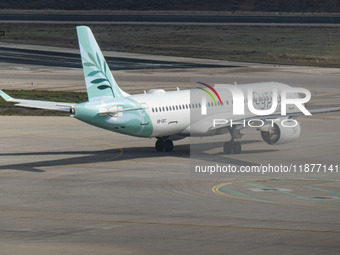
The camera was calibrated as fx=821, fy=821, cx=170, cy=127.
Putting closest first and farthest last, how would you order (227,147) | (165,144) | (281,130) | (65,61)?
(281,130) → (227,147) → (165,144) → (65,61)

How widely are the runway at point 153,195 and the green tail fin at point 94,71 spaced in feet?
15.8

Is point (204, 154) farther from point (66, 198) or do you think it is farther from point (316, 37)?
point (316, 37)

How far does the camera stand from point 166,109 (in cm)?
5416

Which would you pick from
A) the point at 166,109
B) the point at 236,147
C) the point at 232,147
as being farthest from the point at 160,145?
the point at 236,147

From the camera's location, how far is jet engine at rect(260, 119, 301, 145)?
185ft

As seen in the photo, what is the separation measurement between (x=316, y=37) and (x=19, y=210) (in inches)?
4772

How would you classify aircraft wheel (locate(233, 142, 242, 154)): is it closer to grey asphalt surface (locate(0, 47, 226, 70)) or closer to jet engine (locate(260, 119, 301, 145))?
jet engine (locate(260, 119, 301, 145))

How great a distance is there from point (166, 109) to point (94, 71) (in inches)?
214

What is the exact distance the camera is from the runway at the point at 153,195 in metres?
32.4

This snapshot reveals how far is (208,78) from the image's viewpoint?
351 feet

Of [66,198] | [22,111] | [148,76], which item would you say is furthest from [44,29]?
[66,198]

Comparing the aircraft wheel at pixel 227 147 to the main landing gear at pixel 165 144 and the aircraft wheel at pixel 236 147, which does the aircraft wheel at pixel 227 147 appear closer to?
the aircraft wheel at pixel 236 147

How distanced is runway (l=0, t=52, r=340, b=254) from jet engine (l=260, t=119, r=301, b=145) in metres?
1.12

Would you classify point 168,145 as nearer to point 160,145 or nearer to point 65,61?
point 160,145
